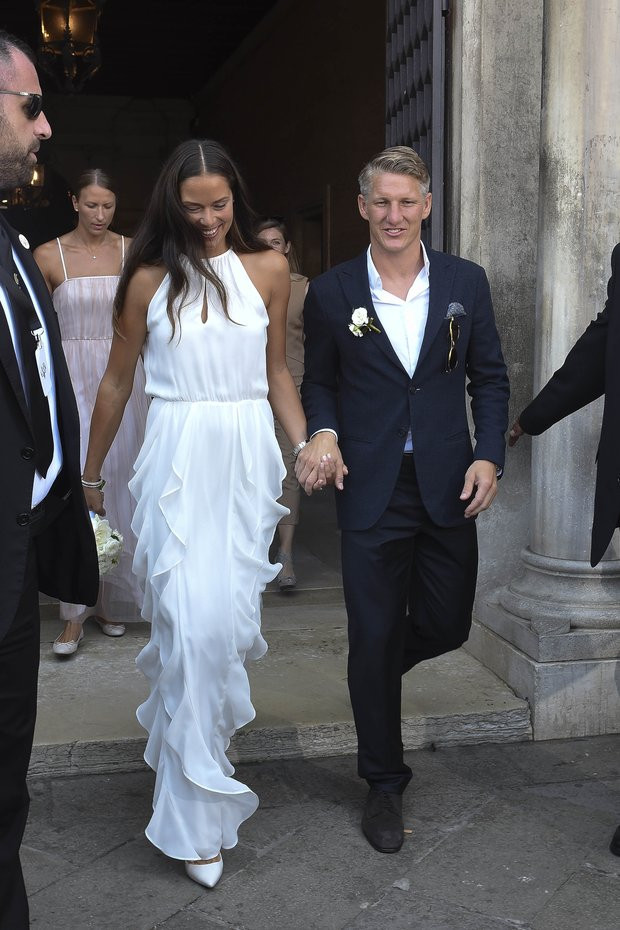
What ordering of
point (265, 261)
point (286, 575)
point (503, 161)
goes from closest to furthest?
point (265, 261), point (503, 161), point (286, 575)

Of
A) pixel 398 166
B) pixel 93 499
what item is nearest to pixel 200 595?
pixel 93 499

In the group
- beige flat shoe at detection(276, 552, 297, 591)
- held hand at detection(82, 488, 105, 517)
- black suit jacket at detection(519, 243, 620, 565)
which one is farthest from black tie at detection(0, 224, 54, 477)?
beige flat shoe at detection(276, 552, 297, 591)

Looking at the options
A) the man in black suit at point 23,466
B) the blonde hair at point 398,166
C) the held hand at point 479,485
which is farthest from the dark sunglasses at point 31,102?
the held hand at point 479,485

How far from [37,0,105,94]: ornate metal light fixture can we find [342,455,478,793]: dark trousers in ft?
18.8

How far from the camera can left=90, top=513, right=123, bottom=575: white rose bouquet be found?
3076 millimetres

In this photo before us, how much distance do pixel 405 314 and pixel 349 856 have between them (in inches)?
64.5

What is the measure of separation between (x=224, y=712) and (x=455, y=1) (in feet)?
10.5

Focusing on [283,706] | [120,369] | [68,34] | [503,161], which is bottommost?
[283,706]

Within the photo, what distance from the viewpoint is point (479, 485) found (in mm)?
3482

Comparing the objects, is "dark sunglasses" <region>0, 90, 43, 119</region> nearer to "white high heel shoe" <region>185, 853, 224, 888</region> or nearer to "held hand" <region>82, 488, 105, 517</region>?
"held hand" <region>82, 488, 105, 517</region>

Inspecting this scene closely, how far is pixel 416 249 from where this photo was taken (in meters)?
3.56

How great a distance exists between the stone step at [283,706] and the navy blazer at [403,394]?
1.04 meters

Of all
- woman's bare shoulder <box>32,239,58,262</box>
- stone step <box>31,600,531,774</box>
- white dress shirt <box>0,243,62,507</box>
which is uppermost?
woman's bare shoulder <box>32,239,58,262</box>

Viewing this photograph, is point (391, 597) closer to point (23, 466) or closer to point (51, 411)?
point (51, 411)
